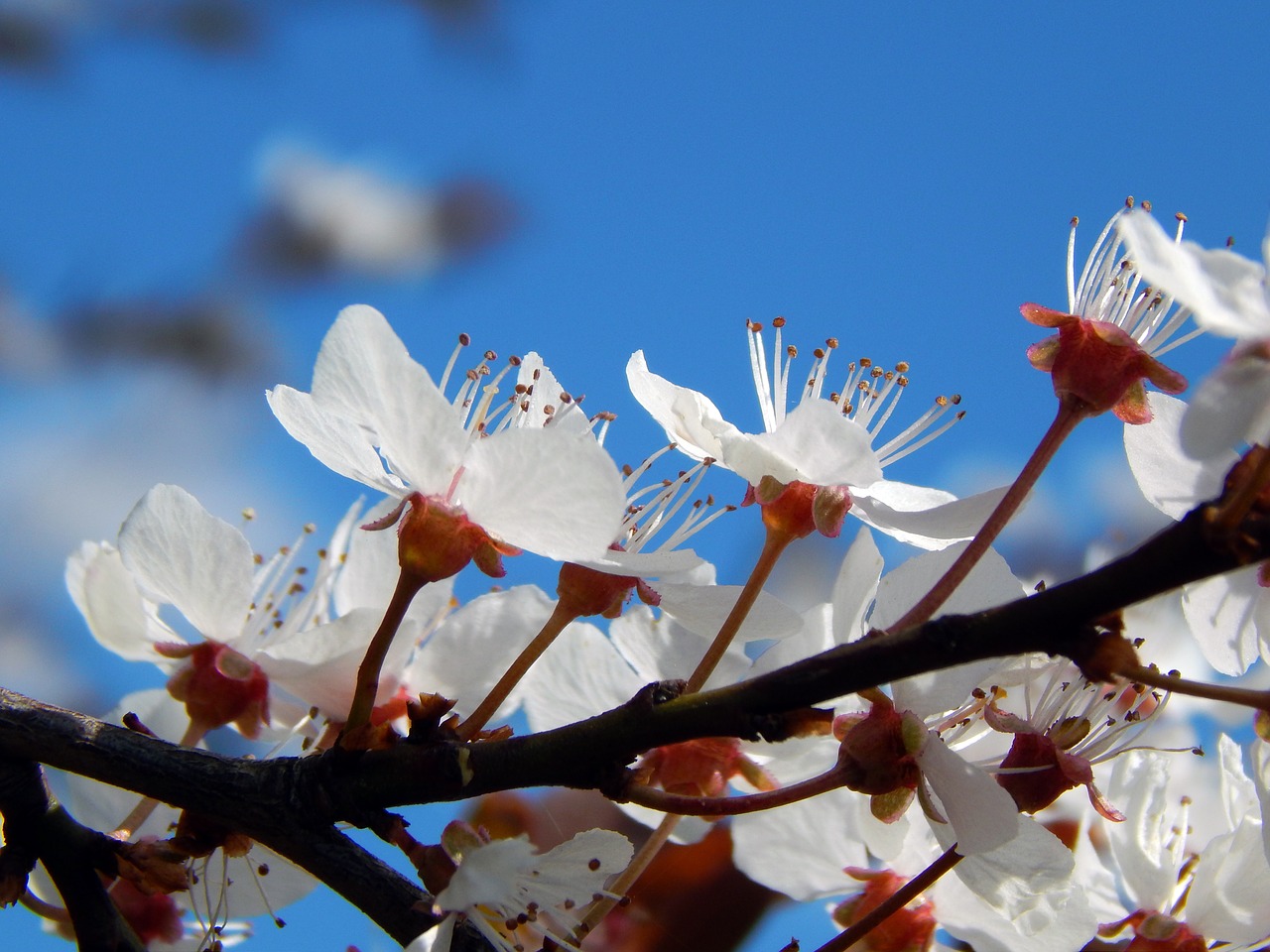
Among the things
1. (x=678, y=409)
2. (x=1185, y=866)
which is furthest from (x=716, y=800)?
(x=1185, y=866)

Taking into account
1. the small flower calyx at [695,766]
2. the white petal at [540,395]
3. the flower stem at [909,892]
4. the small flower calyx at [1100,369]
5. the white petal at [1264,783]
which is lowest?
the flower stem at [909,892]

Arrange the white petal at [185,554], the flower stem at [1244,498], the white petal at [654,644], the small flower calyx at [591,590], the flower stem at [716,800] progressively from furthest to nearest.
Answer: the white petal at [654,644] < the white petal at [185,554] < the small flower calyx at [591,590] < the flower stem at [716,800] < the flower stem at [1244,498]

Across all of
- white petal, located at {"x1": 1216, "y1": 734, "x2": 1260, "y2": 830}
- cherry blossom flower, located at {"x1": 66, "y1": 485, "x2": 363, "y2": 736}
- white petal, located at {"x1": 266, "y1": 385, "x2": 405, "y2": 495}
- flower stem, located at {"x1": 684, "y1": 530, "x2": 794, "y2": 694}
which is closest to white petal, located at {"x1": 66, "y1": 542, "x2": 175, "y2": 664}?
cherry blossom flower, located at {"x1": 66, "y1": 485, "x2": 363, "y2": 736}

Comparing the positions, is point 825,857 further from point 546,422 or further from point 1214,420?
point 1214,420

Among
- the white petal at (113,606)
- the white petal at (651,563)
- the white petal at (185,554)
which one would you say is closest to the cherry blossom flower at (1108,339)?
the white petal at (651,563)

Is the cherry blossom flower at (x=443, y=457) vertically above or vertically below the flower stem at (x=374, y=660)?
above

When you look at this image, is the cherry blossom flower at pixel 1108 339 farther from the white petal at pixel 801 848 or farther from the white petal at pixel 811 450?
the white petal at pixel 801 848

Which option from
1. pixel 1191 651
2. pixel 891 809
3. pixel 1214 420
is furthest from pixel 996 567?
pixel 1191 651
